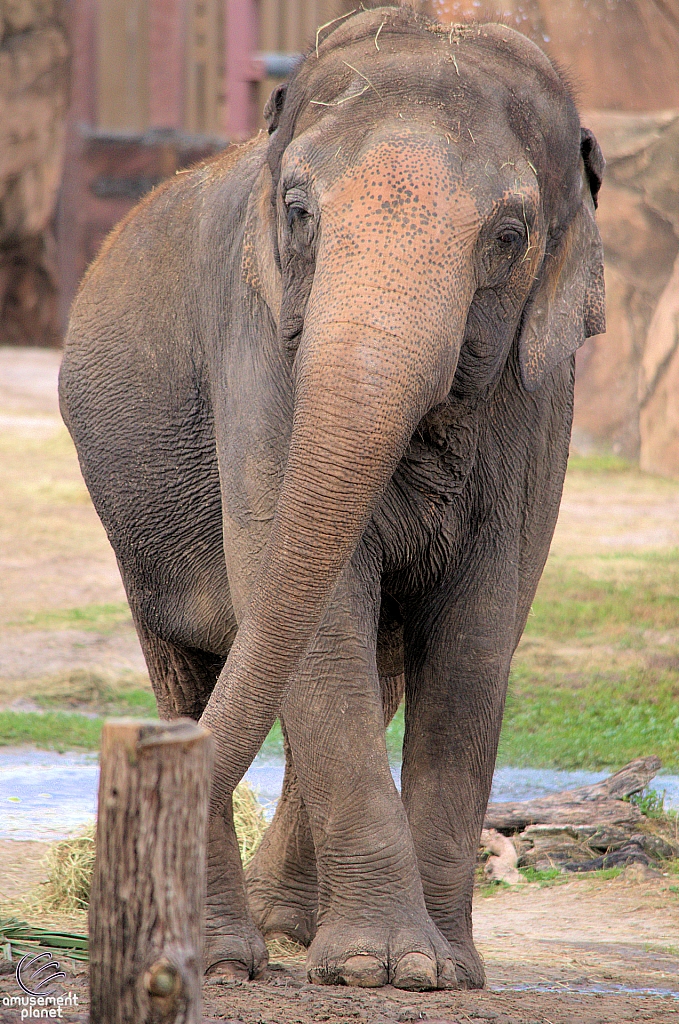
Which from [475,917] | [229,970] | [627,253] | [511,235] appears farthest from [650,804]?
[627,253]

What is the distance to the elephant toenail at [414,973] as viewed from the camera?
3.41m

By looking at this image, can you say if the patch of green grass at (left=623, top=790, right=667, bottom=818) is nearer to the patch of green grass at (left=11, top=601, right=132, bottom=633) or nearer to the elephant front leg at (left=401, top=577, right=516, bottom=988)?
the elephant front leg at (left=401, top=577, right=516, bottom=988)

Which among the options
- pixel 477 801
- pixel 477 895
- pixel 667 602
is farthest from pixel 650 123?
pixel 477 801

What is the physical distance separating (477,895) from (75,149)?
1522 centimetres

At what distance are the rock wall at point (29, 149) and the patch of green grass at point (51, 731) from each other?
10481 mm

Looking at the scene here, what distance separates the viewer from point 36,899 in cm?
463

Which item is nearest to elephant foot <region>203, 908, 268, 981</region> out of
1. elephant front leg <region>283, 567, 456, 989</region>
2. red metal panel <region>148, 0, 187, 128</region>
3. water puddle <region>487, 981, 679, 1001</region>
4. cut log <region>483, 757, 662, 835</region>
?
elephant front leg <region>283, 567, 456, 989</region>

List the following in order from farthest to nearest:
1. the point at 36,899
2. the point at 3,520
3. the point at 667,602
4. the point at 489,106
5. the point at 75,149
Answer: the point at 75,149, the point at 3,520, the point at 667,602, the point at 36,899, the point at 489,106

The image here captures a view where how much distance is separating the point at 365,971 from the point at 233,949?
551 millimetres

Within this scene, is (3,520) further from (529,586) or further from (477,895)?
(529,586)

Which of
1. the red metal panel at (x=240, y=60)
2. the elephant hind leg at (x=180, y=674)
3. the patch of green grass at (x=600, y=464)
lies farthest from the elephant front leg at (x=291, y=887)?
the red metal panel at (x=240, y=60)

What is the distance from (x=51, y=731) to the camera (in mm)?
6777

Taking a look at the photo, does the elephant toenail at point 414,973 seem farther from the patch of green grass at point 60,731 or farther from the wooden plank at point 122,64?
the wooden plank at point 122,64

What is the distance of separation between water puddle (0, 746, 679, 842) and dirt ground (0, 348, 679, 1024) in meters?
0.27
